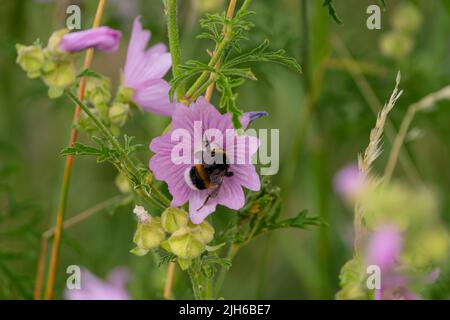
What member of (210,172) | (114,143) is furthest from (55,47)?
(210,172)

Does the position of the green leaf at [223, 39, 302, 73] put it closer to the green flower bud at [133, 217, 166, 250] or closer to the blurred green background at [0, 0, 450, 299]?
the green flower bud at [133, 217, 166, 250]

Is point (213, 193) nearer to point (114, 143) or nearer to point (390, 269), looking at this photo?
point (114, 143)

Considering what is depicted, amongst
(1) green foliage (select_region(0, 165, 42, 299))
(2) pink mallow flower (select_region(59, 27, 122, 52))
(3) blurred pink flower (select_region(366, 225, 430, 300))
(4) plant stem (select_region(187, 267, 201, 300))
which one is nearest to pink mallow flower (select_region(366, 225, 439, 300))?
(3) blurred pink flower (select_region(366, 225, 430, 300))

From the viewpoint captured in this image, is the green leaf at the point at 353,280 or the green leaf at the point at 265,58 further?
the green leaf at the point at 353,280

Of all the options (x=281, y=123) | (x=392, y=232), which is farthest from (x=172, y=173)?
(x=281, y=123)

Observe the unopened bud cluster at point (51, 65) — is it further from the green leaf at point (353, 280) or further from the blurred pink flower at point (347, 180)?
the blurred pink flower at point (347, 180)

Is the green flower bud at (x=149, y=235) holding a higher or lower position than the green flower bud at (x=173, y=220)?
lower

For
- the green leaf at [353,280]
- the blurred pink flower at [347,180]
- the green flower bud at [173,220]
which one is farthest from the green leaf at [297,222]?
the blurred pink flower at [347,180]
